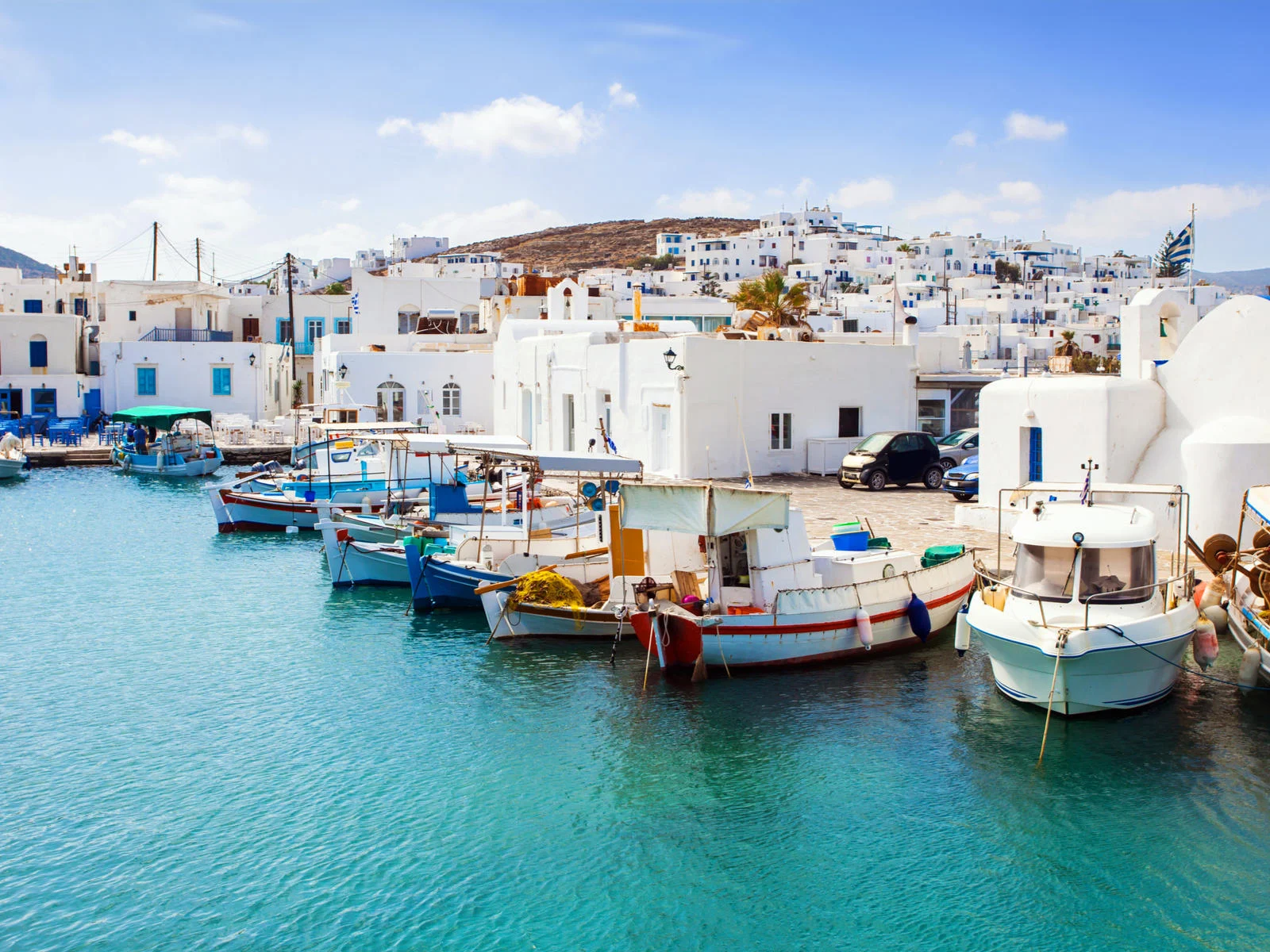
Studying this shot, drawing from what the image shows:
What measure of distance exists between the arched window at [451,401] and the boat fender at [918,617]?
3338 centimetres

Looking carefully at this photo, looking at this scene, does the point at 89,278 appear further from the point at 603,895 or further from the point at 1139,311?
the point at 603,895

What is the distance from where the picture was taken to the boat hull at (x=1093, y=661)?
1349 cm

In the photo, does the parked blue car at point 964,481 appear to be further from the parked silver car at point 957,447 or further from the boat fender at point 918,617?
the boat fender at point 918,617

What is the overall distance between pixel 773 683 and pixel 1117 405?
9.80 metres

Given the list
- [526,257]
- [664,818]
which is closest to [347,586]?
[664,818]

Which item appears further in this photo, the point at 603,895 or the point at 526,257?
the point at 526,257

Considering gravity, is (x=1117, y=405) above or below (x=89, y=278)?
below

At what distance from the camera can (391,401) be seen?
4747 centimetres

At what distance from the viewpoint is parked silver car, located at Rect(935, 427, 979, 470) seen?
98.1 ft

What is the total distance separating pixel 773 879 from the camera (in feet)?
34.4

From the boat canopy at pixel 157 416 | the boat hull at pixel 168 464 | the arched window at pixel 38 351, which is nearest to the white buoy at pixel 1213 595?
the boat hull at pixel 168 464

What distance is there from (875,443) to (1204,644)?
15.0 m

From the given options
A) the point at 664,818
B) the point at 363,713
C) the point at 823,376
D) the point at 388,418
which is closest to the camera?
the point at 664,818

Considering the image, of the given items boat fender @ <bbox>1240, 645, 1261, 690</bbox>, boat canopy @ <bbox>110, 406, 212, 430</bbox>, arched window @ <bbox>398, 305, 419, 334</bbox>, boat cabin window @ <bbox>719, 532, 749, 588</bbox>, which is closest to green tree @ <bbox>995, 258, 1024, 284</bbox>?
arched window @ <bbox>398, 305, 419, 334</bbox>
